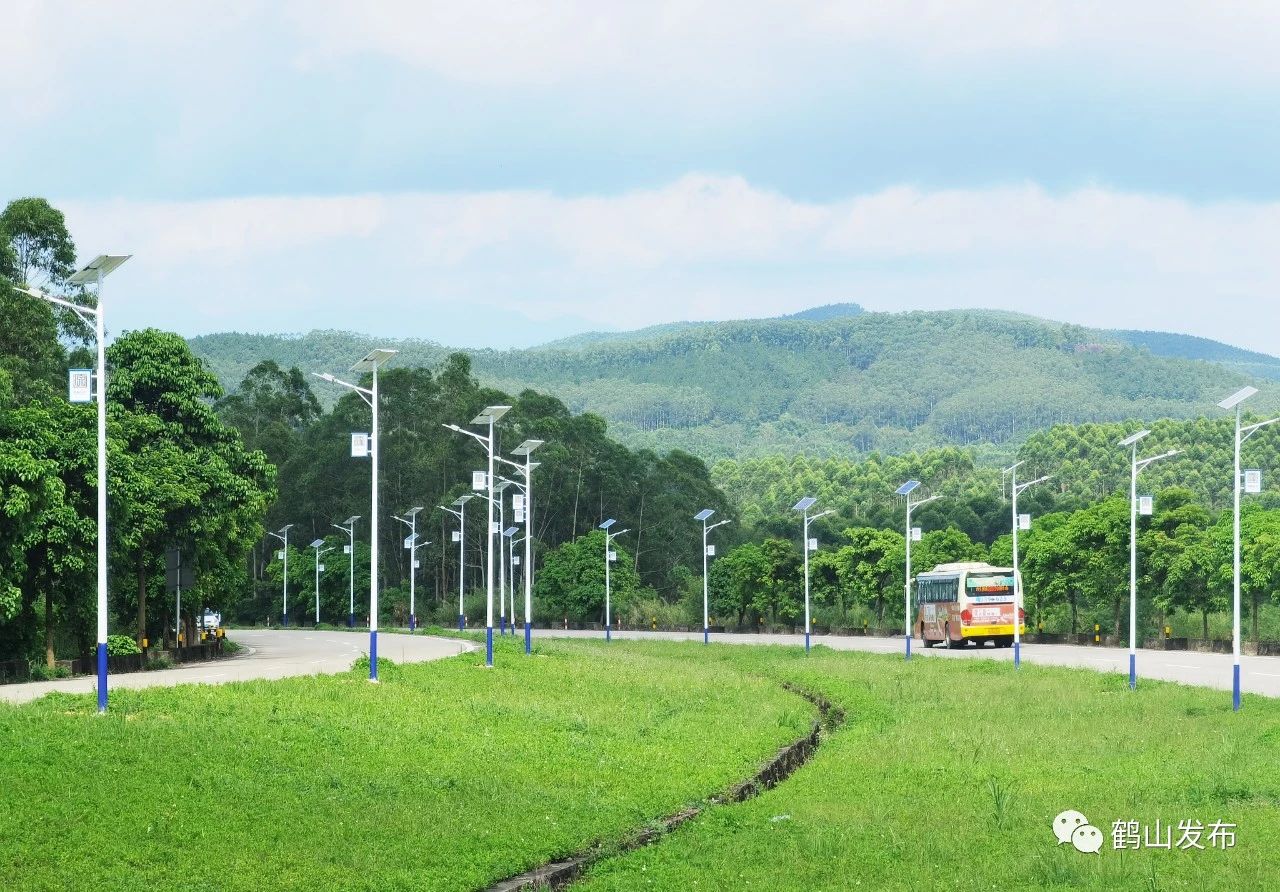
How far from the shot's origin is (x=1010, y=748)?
78.6 feet

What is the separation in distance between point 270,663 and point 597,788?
24.6 metres

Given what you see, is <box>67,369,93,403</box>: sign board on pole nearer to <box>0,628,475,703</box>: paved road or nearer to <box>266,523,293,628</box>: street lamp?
<box>0,628,475,703</box>: paved road

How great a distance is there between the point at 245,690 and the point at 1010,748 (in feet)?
42.3

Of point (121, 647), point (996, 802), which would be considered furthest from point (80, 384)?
point (121, 647)

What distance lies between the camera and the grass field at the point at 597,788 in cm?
1458

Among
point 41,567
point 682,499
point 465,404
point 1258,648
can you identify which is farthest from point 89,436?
point 682,499

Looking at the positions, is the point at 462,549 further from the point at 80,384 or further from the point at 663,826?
the point at 663,826

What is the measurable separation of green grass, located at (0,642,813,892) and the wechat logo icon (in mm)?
4623

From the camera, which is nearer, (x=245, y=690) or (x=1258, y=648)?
(x=245, y=690)

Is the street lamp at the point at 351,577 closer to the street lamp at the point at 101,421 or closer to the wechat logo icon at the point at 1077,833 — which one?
the street lamp at the point at 101,421

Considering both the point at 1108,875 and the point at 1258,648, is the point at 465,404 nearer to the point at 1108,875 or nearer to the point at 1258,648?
the point at 1258,648

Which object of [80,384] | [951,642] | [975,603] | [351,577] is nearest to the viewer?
[80,384]

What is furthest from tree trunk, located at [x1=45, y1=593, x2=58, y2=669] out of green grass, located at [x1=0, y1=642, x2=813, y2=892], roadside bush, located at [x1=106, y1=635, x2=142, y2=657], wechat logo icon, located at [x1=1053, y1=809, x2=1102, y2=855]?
wechat logo icon, located at [x1=1053, y1=809, x2=1102, y2=855]

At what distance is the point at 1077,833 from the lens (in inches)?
611
